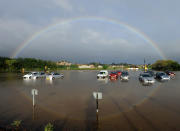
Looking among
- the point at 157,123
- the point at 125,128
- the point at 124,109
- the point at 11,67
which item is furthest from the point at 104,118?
the point at 11,67

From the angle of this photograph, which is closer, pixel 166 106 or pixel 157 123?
pixel 157 123

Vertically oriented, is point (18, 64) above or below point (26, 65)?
above

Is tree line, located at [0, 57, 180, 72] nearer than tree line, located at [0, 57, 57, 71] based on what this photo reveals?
No

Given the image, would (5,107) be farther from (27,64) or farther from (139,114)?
(27,64)

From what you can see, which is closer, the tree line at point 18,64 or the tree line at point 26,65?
the tree line at point 18,64

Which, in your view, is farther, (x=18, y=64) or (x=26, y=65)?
(x=26, y=65)

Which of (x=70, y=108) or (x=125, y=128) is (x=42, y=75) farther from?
(x=125, y=128)

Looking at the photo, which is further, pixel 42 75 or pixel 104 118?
pixel 42 75

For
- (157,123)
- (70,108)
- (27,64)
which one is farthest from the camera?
(27,64)

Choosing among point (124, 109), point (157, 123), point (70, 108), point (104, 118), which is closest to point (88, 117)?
point (104, 118)

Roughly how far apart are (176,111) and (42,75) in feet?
106

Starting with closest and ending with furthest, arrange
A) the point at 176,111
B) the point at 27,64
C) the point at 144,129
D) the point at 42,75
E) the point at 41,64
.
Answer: the point at 144,129 → the point at 176,111 → the point at 42,75 → the point at 27,64 → the point at 41,64

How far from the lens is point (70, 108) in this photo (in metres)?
9.22

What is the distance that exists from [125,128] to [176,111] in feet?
14.4
